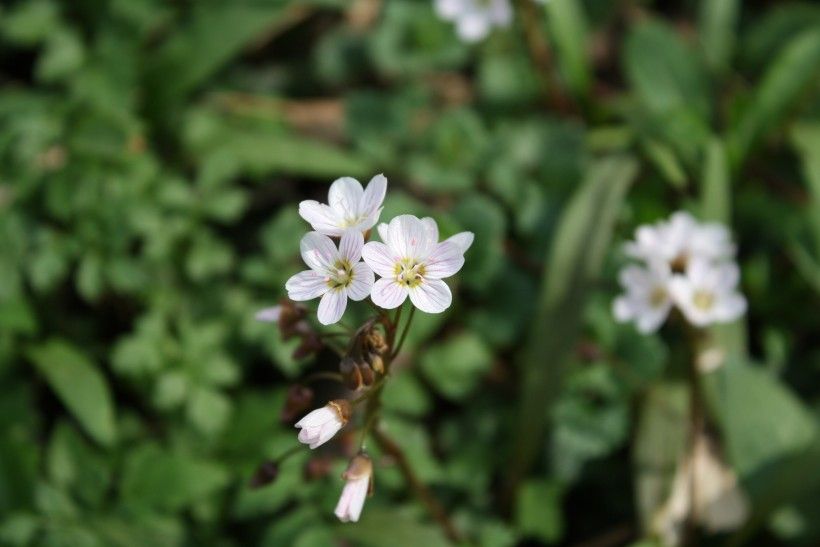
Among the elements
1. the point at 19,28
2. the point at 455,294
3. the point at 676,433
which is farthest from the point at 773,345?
the point at 19,28

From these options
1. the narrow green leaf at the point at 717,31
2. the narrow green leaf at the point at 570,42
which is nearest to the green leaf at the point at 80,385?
the narrow green leaf at the point at 570,42

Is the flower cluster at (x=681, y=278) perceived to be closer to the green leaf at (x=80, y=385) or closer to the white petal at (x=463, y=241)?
the white petal at (x=463, y=241)

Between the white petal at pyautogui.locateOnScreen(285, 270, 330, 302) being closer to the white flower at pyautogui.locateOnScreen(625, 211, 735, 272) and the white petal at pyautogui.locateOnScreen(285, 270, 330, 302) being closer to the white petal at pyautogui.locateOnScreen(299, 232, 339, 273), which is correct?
the white petal at pyautogui.locateOnScreen(299, 232, 339, 273)

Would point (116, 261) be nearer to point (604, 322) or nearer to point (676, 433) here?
point (604, 322)

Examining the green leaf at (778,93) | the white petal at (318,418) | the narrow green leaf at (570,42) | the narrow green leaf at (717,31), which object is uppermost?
the narrow green leaf at (717,31)

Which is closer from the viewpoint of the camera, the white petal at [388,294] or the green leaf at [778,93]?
the white petal at [388,294]

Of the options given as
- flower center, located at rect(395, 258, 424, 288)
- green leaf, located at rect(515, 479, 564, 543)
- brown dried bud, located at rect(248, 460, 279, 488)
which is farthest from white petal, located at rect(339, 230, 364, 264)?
green leaf, located at rect(515, 479, 564, 543)

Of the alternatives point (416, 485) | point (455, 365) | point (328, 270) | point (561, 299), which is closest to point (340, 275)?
point (328, 270)
